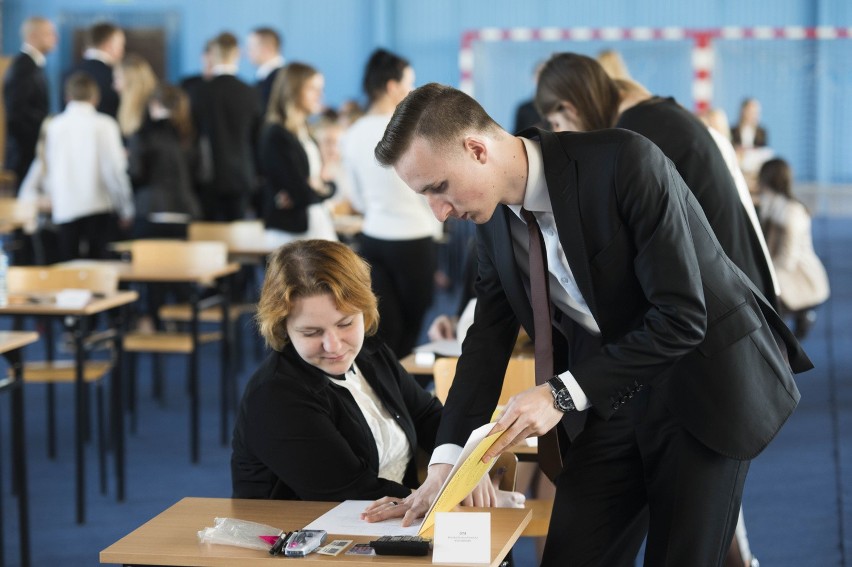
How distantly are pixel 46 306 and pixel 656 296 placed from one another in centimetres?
316

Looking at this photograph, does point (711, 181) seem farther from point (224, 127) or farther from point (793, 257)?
point (224, 127)

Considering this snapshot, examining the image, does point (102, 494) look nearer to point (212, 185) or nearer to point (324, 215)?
point (324, 215)

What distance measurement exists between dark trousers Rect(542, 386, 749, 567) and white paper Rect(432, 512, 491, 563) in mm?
404

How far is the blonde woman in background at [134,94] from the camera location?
7512 millimetres

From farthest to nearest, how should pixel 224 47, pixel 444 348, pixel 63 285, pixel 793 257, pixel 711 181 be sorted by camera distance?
pixel 224 47
pixel 793 257
pixel 63 285
pixel 444 348
pixel 711 181

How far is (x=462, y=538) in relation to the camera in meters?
1.87

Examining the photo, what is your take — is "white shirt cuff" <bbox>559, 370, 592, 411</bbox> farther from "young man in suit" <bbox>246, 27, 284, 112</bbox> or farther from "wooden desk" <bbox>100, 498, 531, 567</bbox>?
"young man in suit" <bbox>246, 27, 284, 112</bbox>

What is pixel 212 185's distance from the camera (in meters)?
8.45

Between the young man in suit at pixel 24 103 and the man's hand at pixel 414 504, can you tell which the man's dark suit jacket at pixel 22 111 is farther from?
the man's hand at pixel 414 504

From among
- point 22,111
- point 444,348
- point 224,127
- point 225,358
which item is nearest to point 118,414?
point 225,358

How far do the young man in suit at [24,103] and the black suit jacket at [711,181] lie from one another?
6.72 m

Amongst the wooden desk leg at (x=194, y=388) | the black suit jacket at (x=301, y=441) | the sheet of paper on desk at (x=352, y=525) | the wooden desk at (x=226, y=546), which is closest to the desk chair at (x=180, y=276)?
the wooden desk leg at (x=194, y=388)

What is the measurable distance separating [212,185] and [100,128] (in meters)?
1.23

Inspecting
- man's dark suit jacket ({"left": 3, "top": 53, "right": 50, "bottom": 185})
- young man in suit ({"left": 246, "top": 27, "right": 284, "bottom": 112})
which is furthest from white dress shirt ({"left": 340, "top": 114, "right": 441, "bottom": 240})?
man's dark suit jacket ({"left": 3, "top": 53, "right": 50, "bottom": 185})
